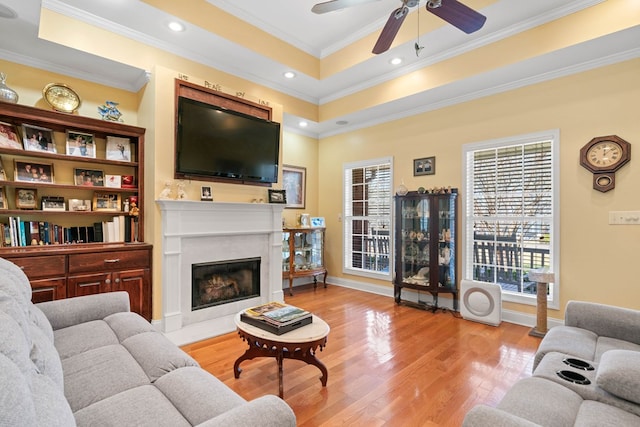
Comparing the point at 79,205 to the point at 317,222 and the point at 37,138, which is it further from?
the point at 317,222

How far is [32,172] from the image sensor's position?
9.77 ft

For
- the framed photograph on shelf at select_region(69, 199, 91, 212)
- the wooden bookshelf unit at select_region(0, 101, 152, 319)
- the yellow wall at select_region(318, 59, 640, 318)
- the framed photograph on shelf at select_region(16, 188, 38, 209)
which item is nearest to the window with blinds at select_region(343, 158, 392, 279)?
→ the yellow wall at select_region(318, 59, 640, 318)

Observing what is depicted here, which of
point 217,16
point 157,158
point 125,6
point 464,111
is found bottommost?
point 157,158

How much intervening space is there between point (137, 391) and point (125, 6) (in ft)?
10.5

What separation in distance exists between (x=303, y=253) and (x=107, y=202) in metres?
2.84

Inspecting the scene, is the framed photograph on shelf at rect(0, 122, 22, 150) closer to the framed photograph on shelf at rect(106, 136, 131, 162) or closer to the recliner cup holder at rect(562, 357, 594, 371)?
the framed photograph on shelf at rect(106, 136, 131, 162)

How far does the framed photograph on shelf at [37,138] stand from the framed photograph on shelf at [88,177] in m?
0.29

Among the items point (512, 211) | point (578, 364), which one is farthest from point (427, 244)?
point (578, 364)

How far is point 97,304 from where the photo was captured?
2273 millimetres

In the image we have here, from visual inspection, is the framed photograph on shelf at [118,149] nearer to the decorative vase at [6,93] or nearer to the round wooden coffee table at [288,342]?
the decorative vase at [6,93]

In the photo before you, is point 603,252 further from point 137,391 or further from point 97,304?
point 97,304

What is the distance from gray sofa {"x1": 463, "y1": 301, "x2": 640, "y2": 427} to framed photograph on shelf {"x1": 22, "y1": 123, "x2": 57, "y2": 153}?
405 cm

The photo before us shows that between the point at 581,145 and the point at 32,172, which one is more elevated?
the point at 581,145

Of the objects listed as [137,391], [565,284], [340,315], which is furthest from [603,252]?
[137,391]
